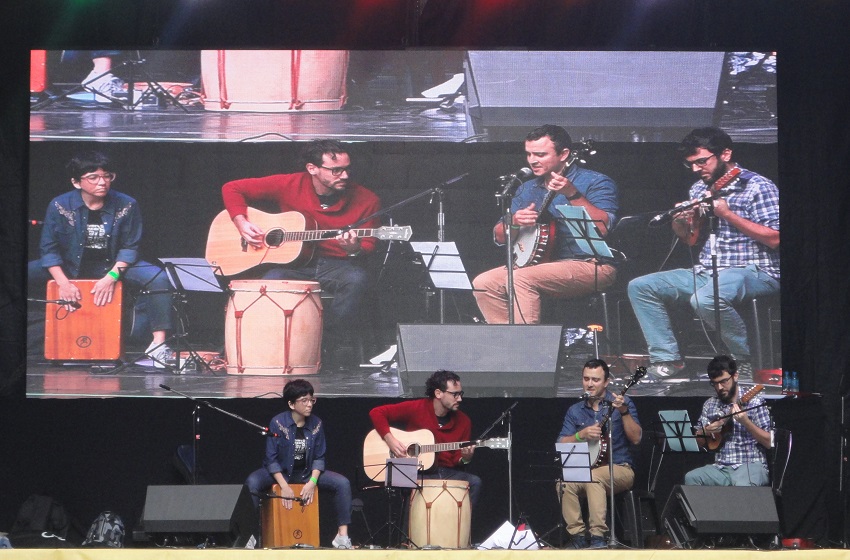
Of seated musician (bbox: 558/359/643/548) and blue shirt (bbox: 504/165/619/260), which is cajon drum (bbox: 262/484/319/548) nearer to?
seated musician (bbox: 558/359/643/548)

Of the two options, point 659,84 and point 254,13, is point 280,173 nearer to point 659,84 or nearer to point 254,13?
point 254,13

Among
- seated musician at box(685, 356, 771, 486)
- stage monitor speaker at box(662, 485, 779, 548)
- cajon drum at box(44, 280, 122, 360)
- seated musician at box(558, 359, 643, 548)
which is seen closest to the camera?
stage monitor speaker at box(662, 485, 779, 548)

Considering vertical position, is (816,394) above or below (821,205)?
below

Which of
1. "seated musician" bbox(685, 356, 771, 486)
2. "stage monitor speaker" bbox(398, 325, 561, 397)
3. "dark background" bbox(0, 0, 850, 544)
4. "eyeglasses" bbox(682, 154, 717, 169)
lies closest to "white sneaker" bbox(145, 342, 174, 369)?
"dark background" bbox(0, 0, 850, 544)

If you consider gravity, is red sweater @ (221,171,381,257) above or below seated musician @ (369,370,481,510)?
above

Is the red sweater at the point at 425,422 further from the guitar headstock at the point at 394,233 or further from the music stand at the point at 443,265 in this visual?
the guitar headstock at the point at 394,233

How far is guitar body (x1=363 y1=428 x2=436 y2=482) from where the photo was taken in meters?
6.33

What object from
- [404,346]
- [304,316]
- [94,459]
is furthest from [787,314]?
[94,459]

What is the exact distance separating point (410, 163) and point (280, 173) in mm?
853

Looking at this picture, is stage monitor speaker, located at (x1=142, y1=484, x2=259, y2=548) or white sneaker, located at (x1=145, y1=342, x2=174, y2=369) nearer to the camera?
stage monitor speaker, located at (x1=142, y1=484, x2=259, y2=548)

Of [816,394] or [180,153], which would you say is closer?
[816,394]

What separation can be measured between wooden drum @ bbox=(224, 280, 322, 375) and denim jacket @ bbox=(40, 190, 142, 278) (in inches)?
29.1

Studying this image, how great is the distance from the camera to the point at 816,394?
21.8ft

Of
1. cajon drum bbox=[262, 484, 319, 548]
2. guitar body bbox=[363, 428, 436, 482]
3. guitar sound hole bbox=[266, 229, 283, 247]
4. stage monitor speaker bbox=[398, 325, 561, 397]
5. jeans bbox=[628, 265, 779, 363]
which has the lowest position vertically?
cajon drum bbox=[262, 484, 319, 548]
